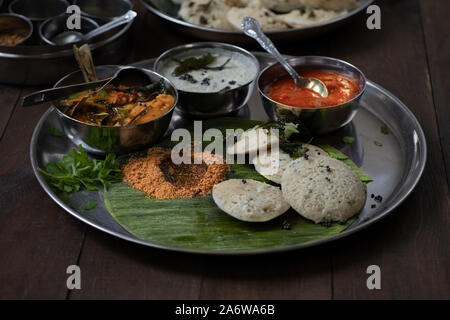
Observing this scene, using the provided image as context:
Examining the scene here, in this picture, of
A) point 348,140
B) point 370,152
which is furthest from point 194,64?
point 370,152

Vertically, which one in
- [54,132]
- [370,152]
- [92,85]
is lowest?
[54,132]

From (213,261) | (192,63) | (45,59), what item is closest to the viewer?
(213,261)

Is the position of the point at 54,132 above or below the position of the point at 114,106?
below

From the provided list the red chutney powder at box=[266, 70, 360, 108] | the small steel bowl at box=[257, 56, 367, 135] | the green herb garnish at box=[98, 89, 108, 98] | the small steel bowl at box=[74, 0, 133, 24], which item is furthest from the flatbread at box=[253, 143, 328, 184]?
the small steel bowl at box=[74, 0, 133, 24]

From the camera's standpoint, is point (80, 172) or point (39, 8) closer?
point (80, 172)

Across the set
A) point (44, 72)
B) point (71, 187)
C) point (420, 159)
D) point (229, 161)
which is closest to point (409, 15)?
point (420, 159)

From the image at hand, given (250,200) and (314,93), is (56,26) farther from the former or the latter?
(250,200)
